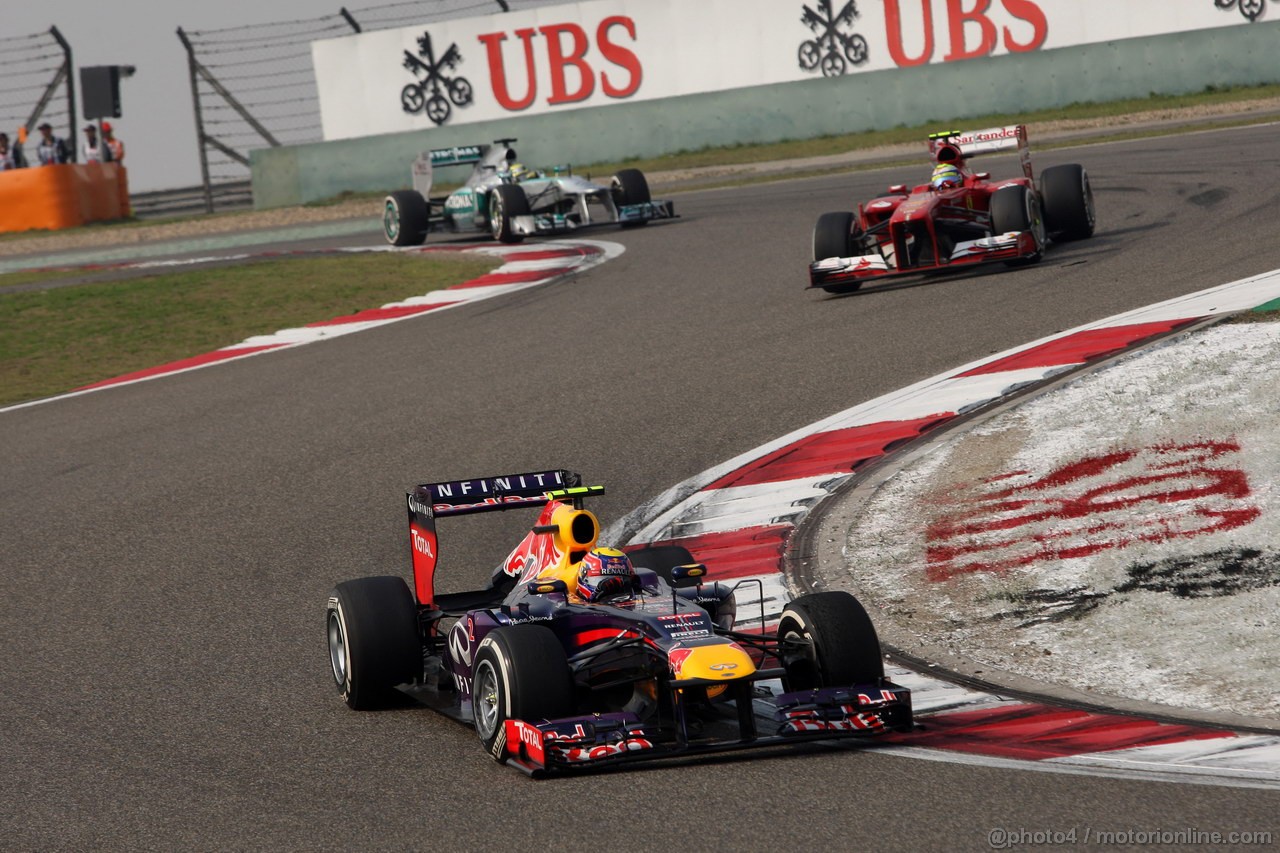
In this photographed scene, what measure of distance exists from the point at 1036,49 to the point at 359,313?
18381 millimetres

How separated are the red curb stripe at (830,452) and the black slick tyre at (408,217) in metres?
13.6

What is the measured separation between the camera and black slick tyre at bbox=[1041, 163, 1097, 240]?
1578cm

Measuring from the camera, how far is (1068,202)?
15820mm

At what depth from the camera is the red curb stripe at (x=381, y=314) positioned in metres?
16.7

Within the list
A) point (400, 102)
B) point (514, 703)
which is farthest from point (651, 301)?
point (400, 102)

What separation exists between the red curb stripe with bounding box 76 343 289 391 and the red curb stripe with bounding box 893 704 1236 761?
423 inches

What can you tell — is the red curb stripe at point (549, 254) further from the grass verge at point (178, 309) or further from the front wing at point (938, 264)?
the front wing at point (938, 264)

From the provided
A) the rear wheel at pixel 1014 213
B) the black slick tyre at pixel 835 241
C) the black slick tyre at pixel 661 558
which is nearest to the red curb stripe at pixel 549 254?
the black slick tyre at pixel 835 241

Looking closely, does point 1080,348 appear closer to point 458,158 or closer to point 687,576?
point 687,576

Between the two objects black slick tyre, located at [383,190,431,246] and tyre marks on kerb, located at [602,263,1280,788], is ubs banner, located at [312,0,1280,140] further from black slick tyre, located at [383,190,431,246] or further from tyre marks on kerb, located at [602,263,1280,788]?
tyre marks on kerb, located at [602,263,1280,788]

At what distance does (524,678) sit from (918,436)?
15.0 ft

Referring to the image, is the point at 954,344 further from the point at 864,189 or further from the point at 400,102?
the point at 400,102

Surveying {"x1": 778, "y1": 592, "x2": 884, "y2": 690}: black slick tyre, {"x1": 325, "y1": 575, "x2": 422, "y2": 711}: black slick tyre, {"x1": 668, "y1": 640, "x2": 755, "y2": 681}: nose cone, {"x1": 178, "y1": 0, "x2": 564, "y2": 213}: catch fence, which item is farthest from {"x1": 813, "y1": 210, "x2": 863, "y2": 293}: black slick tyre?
{"x1": 178, "y1": 0, "x2": 564, "y2": 213}: catch fence

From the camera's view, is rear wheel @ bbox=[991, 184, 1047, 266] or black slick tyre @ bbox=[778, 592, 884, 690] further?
rear wheel @ bbox=[991, 184, 1047, 266]
